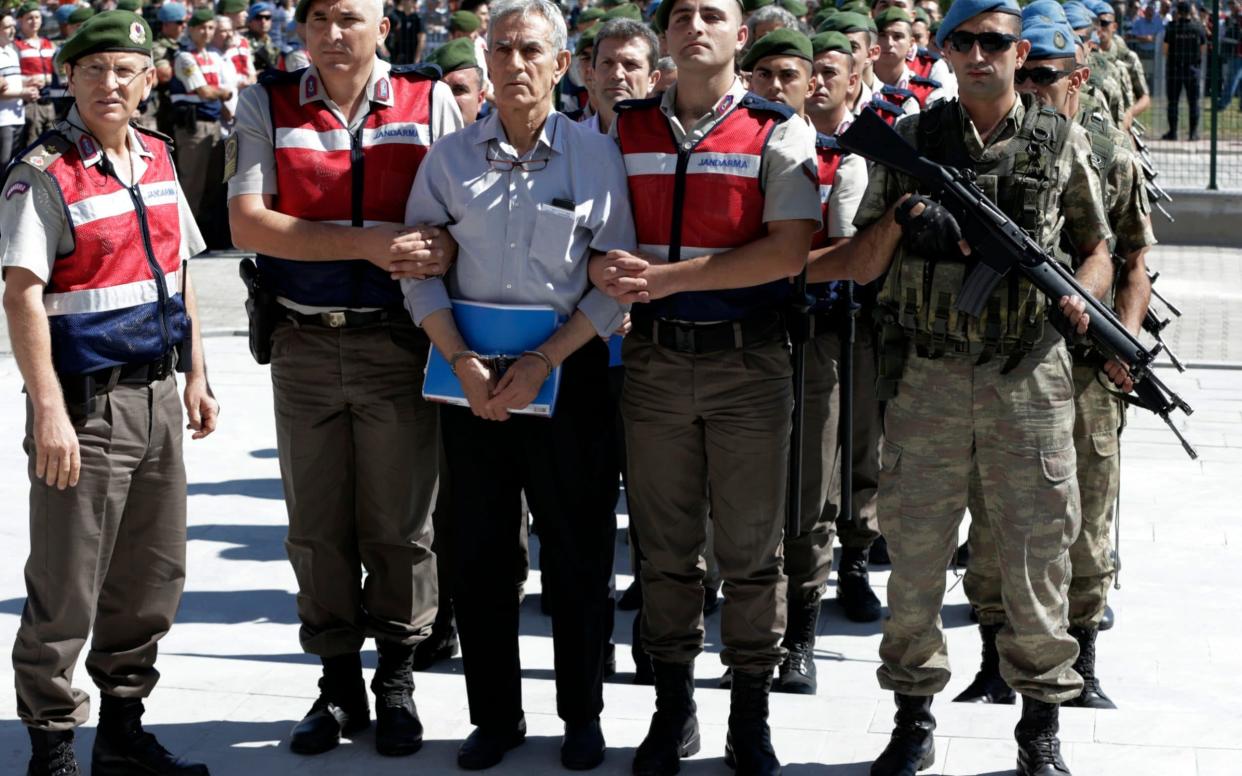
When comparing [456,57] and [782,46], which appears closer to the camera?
[782,46]

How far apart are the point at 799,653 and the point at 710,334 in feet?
5.21

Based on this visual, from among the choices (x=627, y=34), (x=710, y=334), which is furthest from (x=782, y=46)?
(x=710, y=334)

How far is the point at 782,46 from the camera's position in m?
5.62

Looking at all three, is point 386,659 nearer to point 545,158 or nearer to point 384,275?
point 384,275

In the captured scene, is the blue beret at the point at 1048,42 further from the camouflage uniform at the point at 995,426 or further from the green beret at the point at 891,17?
the green beret at the point at 891,17

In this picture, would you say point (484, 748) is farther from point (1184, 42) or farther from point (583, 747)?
point (1184, 42)

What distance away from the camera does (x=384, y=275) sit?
190 inches

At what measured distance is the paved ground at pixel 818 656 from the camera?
4742 mm

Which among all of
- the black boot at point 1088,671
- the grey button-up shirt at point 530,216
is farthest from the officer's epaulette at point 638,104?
the black boot at point 1088,671

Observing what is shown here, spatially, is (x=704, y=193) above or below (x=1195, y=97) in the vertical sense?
above

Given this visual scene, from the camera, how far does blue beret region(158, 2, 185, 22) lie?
16031mm

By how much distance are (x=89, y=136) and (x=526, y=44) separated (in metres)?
1.19

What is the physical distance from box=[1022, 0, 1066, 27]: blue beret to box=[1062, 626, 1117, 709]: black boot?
6.47 feet

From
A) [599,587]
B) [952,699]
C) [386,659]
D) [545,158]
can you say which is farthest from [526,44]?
[952,699]
